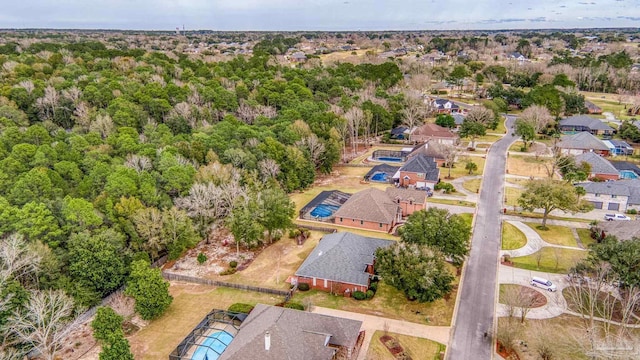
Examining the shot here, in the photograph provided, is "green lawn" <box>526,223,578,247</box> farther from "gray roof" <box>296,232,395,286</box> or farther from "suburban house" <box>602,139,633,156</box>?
"suburban house" <box>602,139,633,156</box>

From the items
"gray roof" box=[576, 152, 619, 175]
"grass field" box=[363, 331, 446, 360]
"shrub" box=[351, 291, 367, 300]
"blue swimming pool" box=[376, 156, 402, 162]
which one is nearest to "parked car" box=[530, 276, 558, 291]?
"grass field" box=[363, 331, 446, 360]

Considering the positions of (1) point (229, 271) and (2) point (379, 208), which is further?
(2) point (379, 208)

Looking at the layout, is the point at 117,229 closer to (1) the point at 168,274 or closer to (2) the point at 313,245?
(1) the point at 168,274

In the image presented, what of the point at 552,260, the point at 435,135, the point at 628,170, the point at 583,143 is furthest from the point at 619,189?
the point at 435,135

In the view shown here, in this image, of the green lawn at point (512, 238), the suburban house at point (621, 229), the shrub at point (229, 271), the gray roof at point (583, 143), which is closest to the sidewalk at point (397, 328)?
the shrub at point (229, 271)

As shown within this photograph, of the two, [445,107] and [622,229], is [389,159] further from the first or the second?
[622,229]

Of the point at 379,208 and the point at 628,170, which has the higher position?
the point at 379,208

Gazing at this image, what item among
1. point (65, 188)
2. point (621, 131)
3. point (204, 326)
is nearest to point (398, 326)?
point (204, 326)

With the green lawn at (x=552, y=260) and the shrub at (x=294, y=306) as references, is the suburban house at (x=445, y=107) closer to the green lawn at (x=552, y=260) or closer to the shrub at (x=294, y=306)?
the green lawn at (x=552, y=260)
